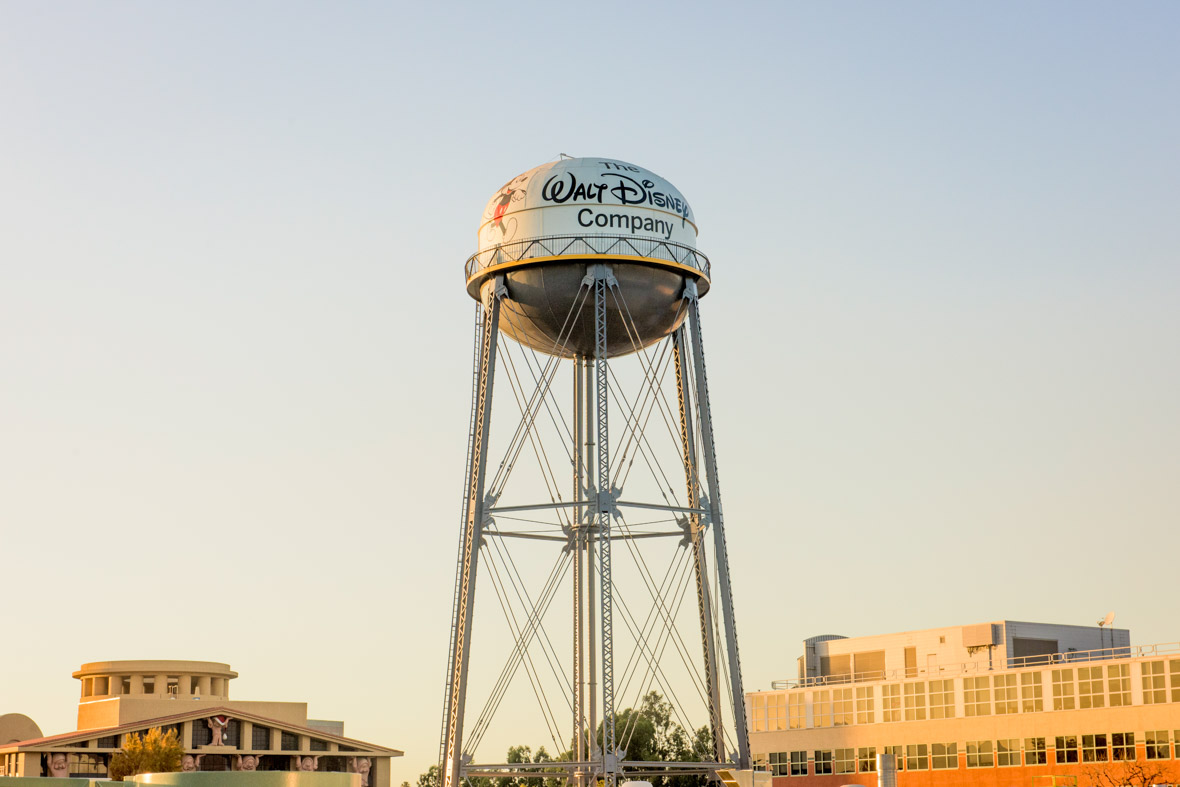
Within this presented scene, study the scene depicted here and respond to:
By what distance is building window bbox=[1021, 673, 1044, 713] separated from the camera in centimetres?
6294

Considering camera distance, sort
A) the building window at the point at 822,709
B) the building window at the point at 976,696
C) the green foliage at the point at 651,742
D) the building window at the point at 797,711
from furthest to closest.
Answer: the green foliage at the point at 651,742 → the building window at the point at 797,711 → the building window at the point at 822,709 → the building window at the point at 976,696

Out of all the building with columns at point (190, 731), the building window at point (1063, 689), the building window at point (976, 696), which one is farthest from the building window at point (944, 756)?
the building with columns at point (190, 731)

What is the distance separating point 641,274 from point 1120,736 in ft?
102

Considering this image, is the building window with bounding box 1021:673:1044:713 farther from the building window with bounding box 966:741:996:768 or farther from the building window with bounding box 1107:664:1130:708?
the building window with bounding box 1107:664:1130:708

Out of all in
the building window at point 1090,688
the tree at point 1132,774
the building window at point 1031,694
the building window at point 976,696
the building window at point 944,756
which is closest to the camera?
the tree at point 1132,774

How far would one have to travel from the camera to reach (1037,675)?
63.2m

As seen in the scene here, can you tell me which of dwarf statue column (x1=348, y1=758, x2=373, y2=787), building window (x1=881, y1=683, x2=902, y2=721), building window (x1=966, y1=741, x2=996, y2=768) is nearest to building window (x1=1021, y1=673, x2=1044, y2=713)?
building window (x1=966, y1=741, x2=996, y2=768)

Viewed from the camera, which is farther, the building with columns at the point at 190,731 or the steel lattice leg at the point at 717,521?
the building with columns at the point at 190,731

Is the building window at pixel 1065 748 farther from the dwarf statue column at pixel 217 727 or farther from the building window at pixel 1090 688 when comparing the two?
the dwarf statue column at pixel 217 727

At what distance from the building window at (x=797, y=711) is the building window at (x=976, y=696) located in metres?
10.7

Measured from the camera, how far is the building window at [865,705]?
233 ft

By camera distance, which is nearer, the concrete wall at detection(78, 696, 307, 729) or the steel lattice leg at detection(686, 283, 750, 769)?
the steel lattice leg at detection(686, 283, 750, 769)

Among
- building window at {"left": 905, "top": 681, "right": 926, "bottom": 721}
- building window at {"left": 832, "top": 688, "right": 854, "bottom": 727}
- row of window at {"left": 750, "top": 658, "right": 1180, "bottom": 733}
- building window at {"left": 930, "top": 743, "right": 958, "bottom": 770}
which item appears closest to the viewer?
row of window at {"left": 750, "top": 658, "right": 1180, "bottom": 733}

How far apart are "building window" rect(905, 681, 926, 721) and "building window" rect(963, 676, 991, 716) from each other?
225cm
